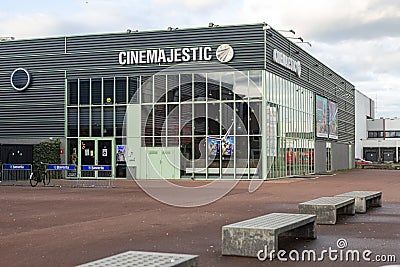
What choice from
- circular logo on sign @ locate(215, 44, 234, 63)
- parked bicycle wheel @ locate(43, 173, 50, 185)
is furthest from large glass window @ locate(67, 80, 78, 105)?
circular logo on sign @ locate(215, 44, 234, 63)

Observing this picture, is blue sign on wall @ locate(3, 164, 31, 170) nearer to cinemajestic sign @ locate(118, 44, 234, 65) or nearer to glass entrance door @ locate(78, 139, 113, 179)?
glass entrance door @ locate(78, 139, 113, 179)

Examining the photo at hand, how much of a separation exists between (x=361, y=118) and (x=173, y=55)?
70.9m

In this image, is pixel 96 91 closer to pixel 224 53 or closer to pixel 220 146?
pixel 224 53

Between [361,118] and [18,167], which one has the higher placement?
[361,118]

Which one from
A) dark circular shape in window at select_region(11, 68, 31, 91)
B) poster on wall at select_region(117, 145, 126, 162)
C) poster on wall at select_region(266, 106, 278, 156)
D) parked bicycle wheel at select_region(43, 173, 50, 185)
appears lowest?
parked bicycle wheel at select_region(43, 173, 50, 185)

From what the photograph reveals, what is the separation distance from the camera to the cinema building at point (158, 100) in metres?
36.3

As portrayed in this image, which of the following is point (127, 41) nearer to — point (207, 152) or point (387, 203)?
point (207, 152)

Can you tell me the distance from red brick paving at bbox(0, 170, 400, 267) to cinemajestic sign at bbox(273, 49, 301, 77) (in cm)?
1905

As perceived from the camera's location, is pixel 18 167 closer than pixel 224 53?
Yes

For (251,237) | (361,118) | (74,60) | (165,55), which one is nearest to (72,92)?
(74,60)

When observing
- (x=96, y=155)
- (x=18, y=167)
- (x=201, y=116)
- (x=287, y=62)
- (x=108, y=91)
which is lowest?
(x=18, y=167)

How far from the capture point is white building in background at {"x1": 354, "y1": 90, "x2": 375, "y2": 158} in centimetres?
9688

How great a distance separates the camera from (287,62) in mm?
40844

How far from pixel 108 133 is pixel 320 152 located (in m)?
21.2
